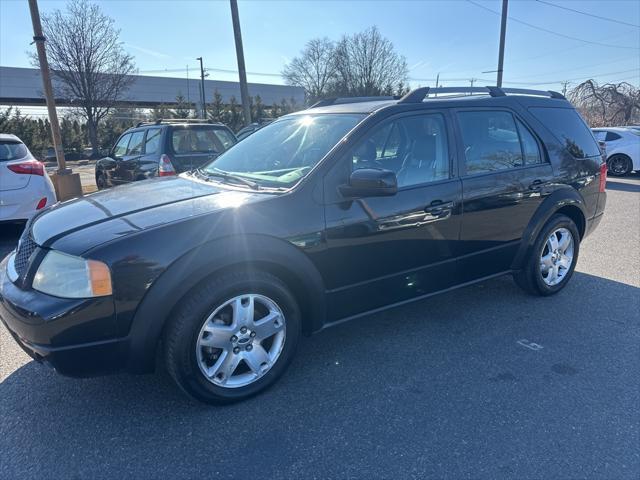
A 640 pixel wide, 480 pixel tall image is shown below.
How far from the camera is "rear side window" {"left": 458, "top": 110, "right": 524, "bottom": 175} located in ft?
11.5

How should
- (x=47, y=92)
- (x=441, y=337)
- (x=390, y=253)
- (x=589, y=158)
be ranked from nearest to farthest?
(x=390, y=253) → (x=441, y=337) → (x=589, y=158) → (x=47, y=92)

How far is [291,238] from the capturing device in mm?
2676

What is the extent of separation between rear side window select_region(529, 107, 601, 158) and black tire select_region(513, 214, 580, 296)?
2.23 feet

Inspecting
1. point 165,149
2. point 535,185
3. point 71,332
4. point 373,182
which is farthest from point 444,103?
point 165,149

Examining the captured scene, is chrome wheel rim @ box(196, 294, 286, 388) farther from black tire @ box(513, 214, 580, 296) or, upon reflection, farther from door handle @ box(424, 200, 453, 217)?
black tire @ box(513, 214, 580, 296)

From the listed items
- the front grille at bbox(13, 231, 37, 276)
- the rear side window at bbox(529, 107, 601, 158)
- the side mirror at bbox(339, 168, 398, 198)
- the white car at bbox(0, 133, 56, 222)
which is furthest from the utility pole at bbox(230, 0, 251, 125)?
the side mirror at bbox(339, 168, 398, 198)

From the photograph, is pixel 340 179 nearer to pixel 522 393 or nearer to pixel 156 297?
pixel 156 297

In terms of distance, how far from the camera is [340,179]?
2.88 metres

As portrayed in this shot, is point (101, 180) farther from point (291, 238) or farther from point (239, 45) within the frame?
point (291, 238)

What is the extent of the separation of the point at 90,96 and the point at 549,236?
27007 mm

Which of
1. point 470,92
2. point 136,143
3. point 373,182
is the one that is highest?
point 470,92

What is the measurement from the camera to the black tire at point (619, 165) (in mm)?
14290

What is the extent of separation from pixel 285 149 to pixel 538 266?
255 centimetres

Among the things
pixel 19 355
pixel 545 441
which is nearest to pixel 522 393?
pixel 545 441
